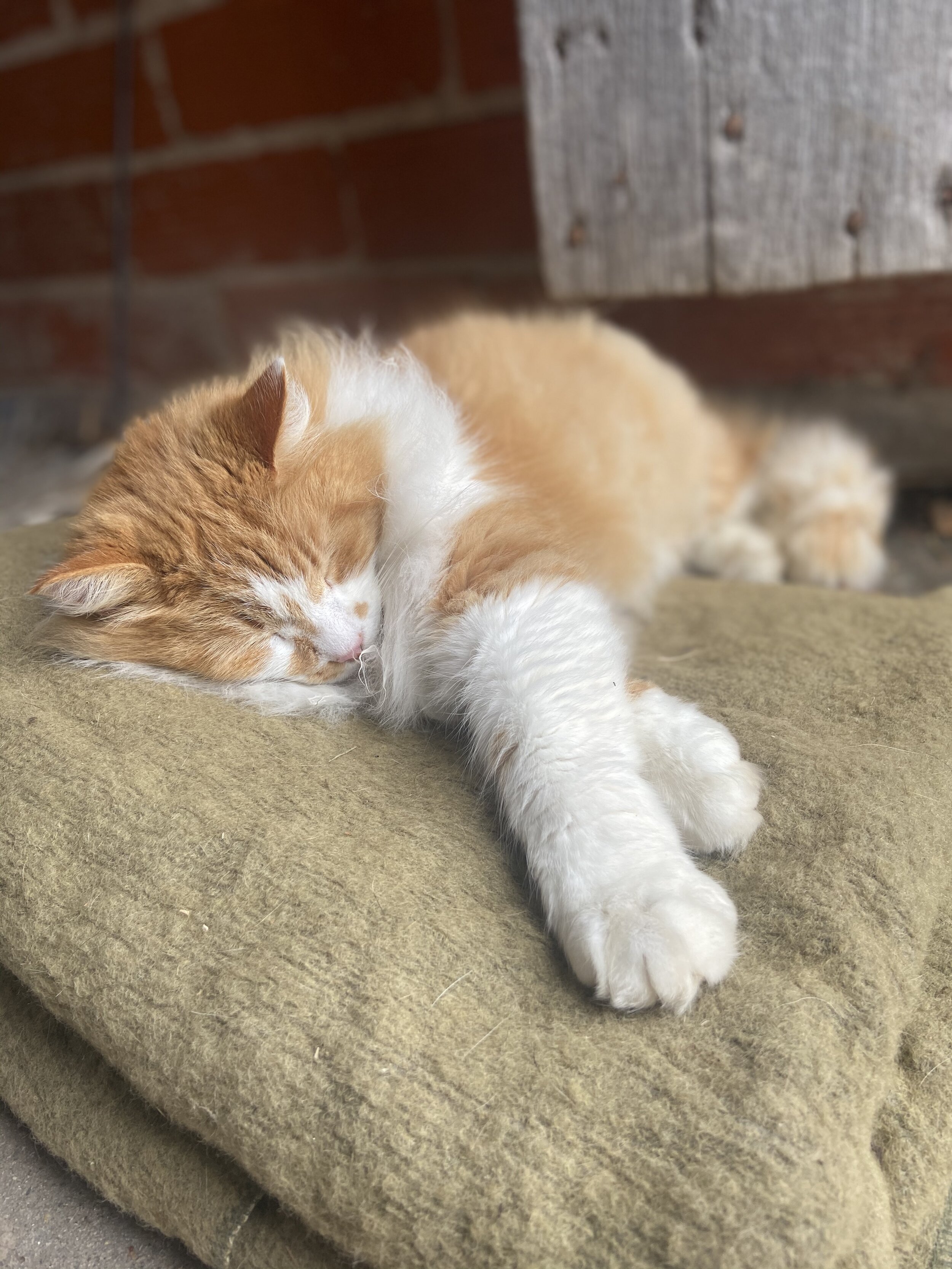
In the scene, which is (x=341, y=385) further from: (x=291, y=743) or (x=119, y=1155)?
(x=119, y=1155)

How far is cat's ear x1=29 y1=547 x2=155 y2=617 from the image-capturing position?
3.85 feet

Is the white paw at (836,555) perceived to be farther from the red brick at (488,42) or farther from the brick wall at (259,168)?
the red brick at (488,42)

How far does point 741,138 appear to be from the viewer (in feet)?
6.21

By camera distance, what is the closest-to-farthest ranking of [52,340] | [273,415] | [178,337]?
[273,415]
[178,337]
[52,340]

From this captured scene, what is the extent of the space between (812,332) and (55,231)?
2.86 meters

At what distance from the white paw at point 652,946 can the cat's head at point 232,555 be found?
0.55 meters

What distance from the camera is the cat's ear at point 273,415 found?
1.18 meters

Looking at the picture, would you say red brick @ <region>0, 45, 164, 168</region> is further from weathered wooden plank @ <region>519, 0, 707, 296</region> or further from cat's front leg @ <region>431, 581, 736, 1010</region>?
cat's front leg @ <region>431, 581, 736, 1010</region>

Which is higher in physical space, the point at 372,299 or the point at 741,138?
the point at 741,138

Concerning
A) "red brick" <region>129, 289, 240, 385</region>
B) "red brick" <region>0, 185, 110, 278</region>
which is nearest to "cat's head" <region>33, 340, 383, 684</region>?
"red brick" <region>129, 289, 240, 385</region>

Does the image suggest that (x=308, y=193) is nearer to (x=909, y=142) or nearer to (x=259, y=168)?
(x=259, y=168)

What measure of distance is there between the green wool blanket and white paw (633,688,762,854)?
0.14 ft

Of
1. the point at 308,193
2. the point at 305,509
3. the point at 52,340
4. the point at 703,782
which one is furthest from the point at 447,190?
the point at 703,782

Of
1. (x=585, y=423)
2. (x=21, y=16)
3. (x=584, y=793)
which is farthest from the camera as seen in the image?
(x=21, y=16)
